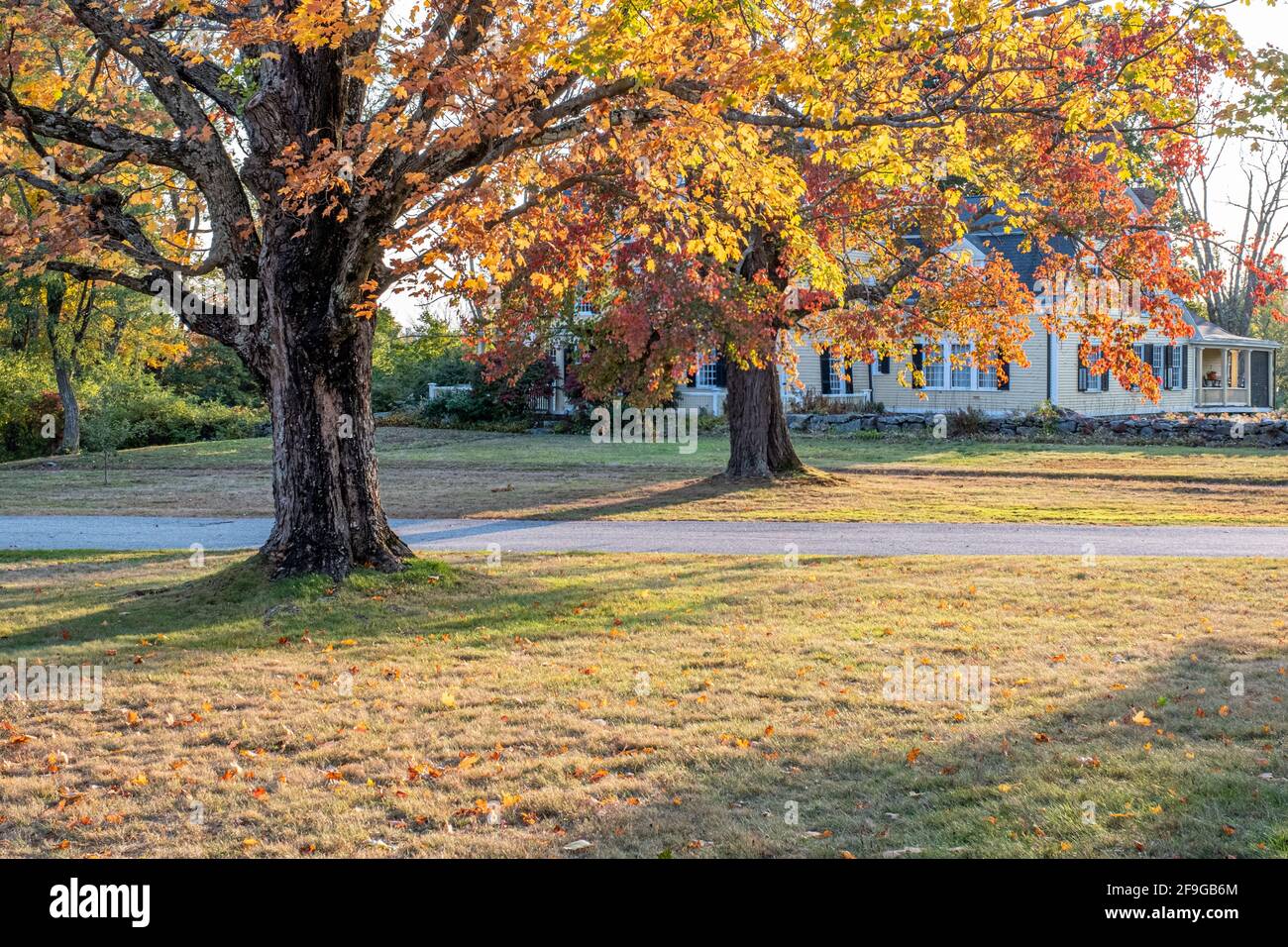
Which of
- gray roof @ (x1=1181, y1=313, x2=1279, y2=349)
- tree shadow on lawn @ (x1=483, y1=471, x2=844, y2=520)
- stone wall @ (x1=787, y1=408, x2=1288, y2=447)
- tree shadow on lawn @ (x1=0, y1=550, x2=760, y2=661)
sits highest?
gray roof @ (x1=1181, y1=313, x2=1279, y2=349)

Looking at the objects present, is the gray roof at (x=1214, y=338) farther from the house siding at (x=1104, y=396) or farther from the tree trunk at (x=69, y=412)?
the tree trunk at (x=69, y=412)

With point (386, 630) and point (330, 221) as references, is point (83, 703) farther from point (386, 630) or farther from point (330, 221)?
point (330, 221)

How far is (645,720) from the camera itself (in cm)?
711

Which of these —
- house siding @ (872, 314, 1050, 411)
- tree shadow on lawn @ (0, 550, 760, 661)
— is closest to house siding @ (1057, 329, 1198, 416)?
house siding @ (872, 314, 1050, 411)

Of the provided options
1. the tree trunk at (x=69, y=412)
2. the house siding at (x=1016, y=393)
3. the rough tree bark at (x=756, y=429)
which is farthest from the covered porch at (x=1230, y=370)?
the tree trunk at (x=69, y=412)

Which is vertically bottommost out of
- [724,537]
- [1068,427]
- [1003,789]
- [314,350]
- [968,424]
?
[1003,789]

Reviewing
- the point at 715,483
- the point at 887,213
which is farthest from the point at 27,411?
the point at 887,213

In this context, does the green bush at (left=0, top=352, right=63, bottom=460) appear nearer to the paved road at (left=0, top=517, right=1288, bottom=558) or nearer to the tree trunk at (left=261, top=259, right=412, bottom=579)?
the paved road at (left=0, top=517, right=1288, bottom=558)

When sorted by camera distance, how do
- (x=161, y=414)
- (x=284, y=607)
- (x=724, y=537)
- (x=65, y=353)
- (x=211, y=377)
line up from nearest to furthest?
(x=284, y=607) → (x=724, y=537) → (x=65, y=353) → (x=161, y=414) → (x=211, y=377)
